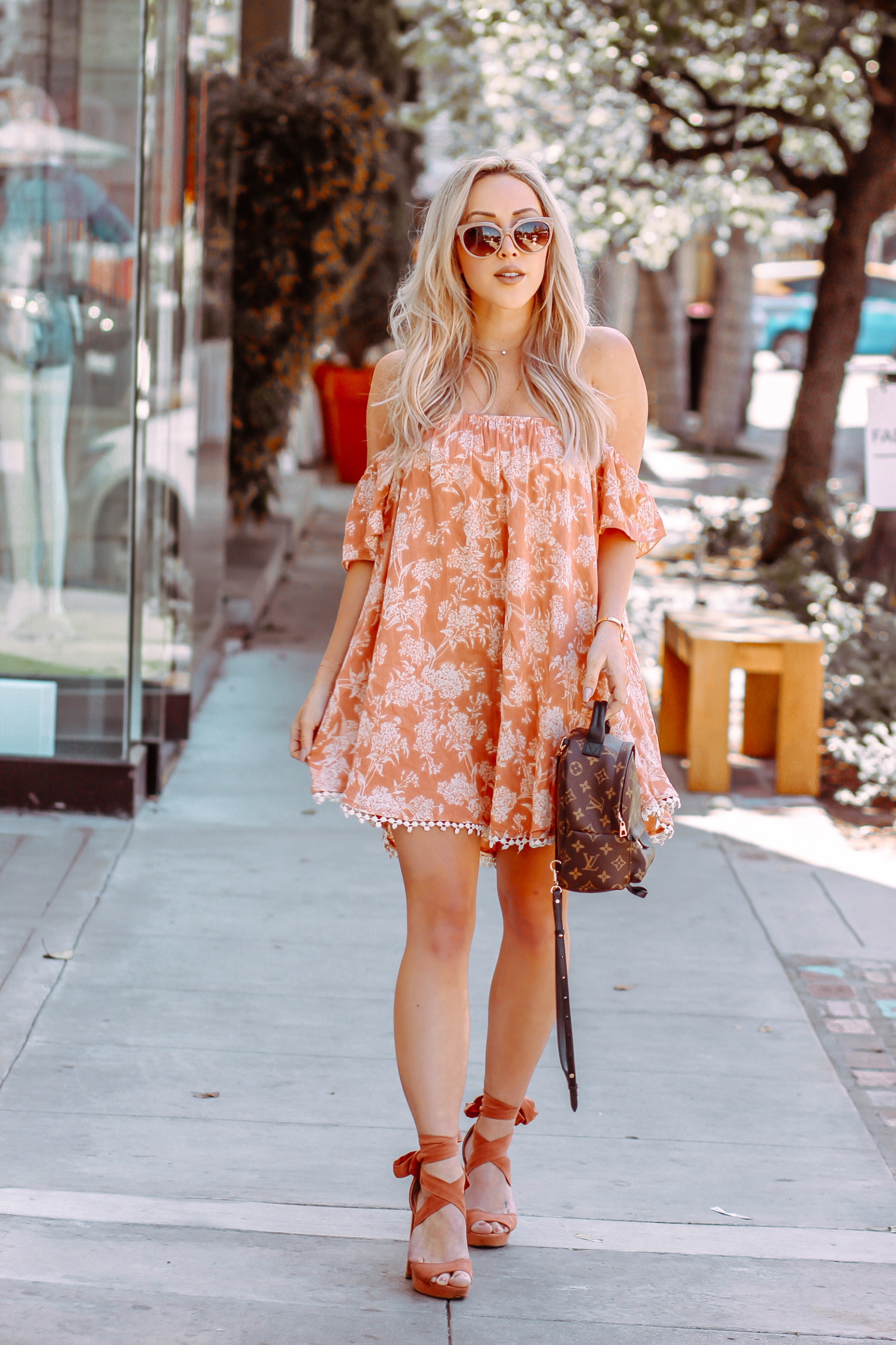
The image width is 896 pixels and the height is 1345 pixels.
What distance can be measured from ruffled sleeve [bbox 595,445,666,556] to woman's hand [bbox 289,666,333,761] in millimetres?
542

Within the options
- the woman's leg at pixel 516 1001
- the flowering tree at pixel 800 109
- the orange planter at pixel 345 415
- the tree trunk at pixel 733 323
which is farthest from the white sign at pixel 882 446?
the tree trunk at pixel 733 323

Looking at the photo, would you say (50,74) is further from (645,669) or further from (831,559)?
(831,559)

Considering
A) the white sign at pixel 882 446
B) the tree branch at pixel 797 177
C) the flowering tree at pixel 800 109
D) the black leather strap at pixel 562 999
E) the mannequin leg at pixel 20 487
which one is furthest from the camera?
the tree branch at pixel 797 177

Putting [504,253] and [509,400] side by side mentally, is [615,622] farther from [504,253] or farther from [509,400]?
[504,253]

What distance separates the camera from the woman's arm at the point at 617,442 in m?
2.58

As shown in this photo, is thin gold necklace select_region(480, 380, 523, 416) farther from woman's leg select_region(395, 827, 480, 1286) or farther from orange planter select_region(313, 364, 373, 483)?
orange planter select_region(313, 364, 373, 483)

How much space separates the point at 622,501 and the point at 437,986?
0.87 meters

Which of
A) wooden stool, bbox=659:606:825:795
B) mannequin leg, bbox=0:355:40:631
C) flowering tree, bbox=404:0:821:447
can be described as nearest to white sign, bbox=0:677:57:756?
mannequin leg, bbox=0:355:40:631

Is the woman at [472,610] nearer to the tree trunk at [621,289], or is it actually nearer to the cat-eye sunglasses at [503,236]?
the cat-eye sunglasses at [503,236]

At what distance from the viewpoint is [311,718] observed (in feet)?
8.98

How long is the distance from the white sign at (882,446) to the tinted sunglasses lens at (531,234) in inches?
109

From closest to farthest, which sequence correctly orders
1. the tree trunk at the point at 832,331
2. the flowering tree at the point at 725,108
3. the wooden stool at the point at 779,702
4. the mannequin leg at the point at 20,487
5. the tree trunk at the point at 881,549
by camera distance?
the mannequin leg at the point at 20,487 < the wooden stool at the point at 779,702 < the tree trunk at the point at 881,549 < the flowering tree at the point at 725,108 < the tree trunk at the point at 832,331

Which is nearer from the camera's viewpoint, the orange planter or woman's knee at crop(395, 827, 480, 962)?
woman's knee at crop(395, 827, 480, 962)

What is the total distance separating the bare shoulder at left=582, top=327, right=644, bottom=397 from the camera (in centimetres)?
271
